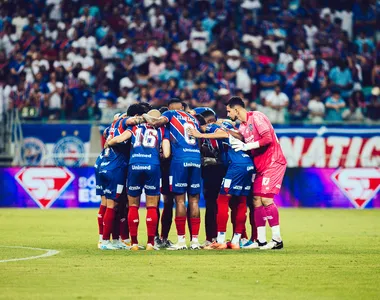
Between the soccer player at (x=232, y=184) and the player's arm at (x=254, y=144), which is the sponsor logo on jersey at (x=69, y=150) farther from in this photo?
the player's arm at (x=254, y=144)

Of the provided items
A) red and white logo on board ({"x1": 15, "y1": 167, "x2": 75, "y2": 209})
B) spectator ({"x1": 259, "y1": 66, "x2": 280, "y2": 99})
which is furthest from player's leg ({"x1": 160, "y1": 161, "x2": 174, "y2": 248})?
spectator ({"x1": 259, "y1": 66, "x2": 280, "y2": 99})

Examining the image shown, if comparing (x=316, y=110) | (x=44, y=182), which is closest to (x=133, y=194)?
(x=44, y=182)

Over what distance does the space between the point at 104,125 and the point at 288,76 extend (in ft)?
21.6

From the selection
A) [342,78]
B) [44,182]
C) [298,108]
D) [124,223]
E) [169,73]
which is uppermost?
[169,73]

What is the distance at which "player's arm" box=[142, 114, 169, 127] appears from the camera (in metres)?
14.5

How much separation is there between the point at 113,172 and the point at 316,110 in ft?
47.0

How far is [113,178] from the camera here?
579 inches

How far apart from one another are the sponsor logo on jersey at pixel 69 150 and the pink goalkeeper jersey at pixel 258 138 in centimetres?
1254

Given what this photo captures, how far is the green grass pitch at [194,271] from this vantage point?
9.87 metres

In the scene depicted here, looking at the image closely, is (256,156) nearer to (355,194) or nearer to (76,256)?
(76,256)

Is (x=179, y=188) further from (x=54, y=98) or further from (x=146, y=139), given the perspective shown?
(x=54, y=98)

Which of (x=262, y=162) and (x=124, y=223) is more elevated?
(x=262, y=162)

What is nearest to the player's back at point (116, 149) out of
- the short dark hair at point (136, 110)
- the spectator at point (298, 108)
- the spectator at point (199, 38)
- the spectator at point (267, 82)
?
the short dark hair at point (136, 110)

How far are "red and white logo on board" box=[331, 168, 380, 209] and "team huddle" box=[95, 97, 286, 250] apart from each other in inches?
444
